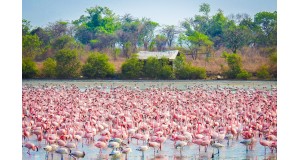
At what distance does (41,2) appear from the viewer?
388 inches

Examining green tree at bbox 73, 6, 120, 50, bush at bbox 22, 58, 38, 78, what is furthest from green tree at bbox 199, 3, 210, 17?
green tree at bbox 73, 6, 120, 50

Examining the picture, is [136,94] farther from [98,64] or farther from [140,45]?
[140,45]

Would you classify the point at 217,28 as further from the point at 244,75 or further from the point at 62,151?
the point at 62,151

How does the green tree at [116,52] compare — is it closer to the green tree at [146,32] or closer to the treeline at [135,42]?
the treeline at [135,42]

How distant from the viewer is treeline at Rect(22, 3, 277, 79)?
A: 12.4 metres

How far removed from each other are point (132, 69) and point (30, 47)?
2580 mm

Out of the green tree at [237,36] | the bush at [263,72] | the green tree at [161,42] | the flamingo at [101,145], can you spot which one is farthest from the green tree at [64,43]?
the flamingo at [101,145]

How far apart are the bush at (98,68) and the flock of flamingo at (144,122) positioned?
11.0 feet

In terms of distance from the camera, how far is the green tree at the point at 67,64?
482 inches

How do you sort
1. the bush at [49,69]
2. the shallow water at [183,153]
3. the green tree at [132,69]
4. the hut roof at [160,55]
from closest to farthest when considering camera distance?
the shallow water at [183,153], the bush at [49,69], the green tree at [132,69], the hut roof at [160,55]

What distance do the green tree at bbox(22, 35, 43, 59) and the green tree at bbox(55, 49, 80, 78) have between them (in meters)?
0.57

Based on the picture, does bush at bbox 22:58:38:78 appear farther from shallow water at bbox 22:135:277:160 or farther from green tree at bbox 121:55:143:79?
shallow water at bbox 22:135:277:160

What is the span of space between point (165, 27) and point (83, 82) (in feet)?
14.6
